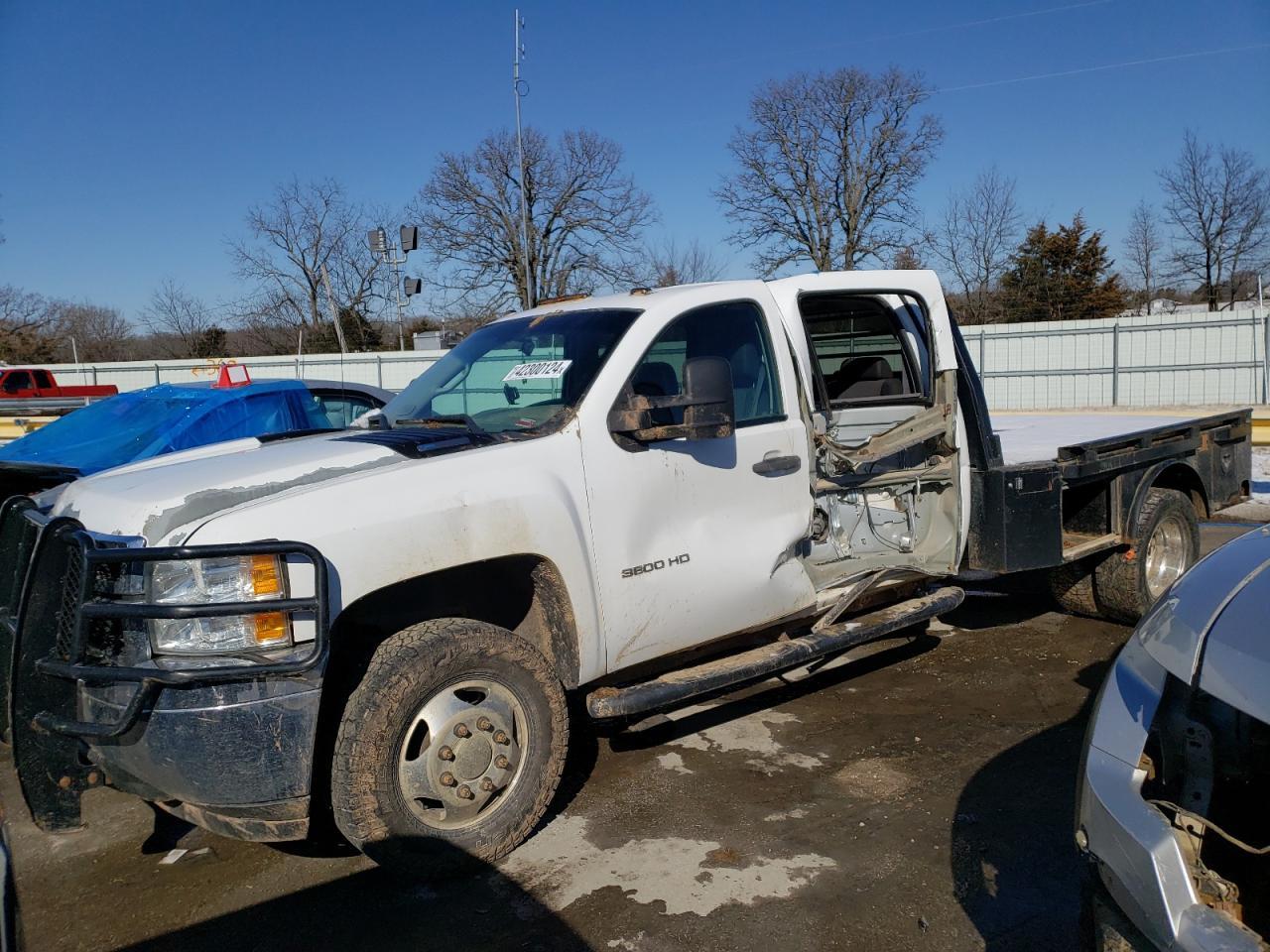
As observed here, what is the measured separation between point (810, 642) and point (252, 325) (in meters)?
38.8

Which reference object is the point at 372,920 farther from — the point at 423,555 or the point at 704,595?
the point at 704,595

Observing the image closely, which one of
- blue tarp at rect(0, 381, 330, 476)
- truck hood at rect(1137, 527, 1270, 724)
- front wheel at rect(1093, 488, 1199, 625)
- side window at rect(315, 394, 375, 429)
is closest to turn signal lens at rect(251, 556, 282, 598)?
truck hood at rect(1137, 527, 1270, 724)

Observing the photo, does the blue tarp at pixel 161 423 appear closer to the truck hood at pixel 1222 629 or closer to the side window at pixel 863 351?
the side window at pixel 863 351

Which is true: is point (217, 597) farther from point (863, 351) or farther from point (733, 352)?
point (863, 351)

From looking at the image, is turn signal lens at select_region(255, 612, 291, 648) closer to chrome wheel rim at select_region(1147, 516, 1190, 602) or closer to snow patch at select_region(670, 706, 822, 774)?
snow patch at select_region(670, 706, 822, 774)

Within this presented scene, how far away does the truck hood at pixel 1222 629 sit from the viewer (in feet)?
7.22

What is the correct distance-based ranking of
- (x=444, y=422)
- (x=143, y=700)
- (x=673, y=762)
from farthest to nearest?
(x=673, y=762), (x=444, y=422), (x=143, y=700)

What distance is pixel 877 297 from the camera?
580 centimetres

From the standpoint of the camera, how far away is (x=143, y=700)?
3014 mm

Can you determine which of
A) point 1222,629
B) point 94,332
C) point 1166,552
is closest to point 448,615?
point 1222,629

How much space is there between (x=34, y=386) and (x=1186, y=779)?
3251 centimetres

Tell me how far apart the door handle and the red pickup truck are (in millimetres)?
27948

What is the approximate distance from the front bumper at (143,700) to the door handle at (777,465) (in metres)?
2.10

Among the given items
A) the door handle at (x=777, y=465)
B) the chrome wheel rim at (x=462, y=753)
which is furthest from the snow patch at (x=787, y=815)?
the door handle at (x=777, y=465)
